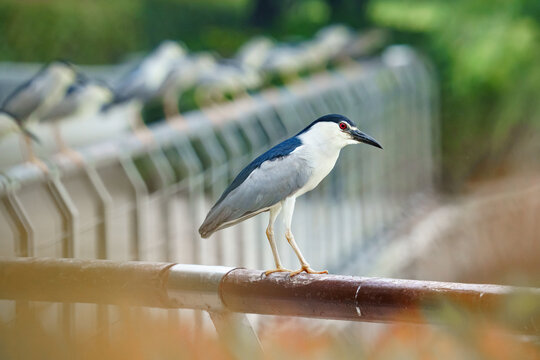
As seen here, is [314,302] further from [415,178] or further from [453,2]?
[453,2]

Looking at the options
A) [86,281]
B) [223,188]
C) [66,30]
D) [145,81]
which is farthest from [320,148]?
[66,30]

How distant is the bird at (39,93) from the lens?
2.01 m

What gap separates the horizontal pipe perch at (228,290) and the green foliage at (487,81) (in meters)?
4.07

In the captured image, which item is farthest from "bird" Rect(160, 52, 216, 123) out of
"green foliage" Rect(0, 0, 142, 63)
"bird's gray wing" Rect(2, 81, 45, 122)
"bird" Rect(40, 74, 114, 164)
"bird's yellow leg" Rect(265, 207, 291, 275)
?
"green foliage" Rect(0, 0, 142, 63)

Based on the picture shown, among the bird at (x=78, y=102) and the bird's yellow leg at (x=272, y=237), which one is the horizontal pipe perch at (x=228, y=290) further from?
the bird at (x=78, y=102)

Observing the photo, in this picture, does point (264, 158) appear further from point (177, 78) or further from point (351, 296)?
point (177, 78)

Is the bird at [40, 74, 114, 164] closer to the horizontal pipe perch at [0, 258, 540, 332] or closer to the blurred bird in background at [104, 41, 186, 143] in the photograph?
the blurred bird in background at [104, 41, 186, 143]

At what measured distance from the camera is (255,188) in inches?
27.2

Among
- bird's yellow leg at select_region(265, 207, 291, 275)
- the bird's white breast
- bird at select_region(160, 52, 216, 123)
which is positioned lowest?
bird at select_region(160, 52, 216, 123)

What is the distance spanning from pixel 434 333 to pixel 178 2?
634 cm

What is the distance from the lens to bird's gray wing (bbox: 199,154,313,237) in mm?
687

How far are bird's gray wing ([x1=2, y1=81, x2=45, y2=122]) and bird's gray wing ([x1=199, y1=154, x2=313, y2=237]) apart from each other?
1.31 metres

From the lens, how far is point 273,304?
25.0 inches

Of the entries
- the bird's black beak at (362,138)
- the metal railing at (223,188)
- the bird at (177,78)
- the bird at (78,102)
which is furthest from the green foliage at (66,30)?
the bird's black beak at (362,138)
